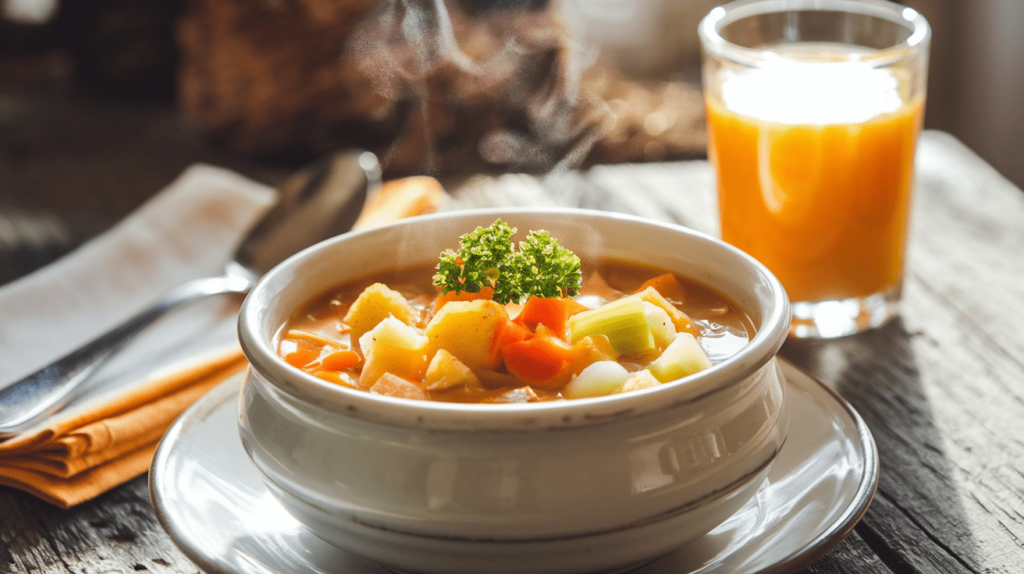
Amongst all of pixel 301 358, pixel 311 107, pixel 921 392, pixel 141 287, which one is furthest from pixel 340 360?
pixel 311 107

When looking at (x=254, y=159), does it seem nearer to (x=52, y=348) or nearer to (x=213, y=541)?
(x=52, y=348)

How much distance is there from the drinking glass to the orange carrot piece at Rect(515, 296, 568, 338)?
2.96 ft

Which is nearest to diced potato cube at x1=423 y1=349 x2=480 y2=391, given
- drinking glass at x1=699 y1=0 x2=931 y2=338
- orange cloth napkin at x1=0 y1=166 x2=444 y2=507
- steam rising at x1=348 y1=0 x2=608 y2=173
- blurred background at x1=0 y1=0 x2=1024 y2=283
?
orange cloth napkin at x1=0 y1=166 x2=444 y2=507

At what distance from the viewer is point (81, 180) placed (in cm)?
296

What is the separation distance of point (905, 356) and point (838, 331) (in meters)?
0.16

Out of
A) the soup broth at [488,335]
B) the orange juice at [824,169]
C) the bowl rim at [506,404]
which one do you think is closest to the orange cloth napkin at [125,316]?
the soup broth at [488,335]

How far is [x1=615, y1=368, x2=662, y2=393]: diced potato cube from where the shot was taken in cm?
106

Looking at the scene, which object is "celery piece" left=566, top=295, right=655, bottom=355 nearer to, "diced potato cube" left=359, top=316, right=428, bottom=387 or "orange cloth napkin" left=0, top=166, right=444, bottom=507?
"diced potato cube" left=359, top=316, right=428, bottom=387

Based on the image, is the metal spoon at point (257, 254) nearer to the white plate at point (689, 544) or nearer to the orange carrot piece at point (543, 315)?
the white plate at point (689, 544)

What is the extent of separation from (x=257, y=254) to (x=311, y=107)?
39.7 inches

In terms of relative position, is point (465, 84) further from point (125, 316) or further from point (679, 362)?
point (679, 362)

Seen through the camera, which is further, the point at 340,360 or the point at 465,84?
the point at 465,84

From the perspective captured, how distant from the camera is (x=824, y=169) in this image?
1948 mm

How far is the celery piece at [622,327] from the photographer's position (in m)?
1.18
